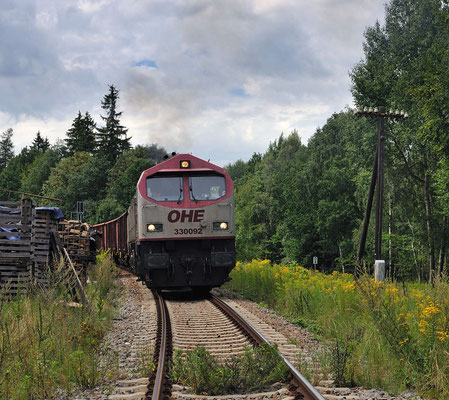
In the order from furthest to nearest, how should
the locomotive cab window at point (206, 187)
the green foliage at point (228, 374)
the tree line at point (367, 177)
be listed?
1. the tree line at point (367, 177)
2. the locomotive cab window at point (206, 187)
3. the green foliage at point (228, 374)

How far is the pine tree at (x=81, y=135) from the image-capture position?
92.8m

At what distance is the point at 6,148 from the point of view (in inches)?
5256

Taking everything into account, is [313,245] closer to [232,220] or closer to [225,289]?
[225,289]

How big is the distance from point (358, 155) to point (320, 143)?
10591mm

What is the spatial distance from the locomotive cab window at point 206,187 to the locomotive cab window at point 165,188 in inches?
12.3

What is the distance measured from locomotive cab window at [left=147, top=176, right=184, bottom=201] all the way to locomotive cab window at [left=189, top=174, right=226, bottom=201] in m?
0.31

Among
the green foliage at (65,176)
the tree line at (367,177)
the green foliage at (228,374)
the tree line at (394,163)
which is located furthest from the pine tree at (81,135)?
the green foliage at (228,374)

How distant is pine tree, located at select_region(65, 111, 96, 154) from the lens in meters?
92.8

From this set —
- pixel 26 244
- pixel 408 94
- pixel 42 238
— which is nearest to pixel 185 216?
pixel 26 244

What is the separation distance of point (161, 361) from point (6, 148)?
139174 mm

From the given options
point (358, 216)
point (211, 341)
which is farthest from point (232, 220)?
point (358, 216)

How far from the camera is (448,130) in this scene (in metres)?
25.1

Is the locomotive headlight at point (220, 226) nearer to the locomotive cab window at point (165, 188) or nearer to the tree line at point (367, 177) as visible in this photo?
the locomotive cab window at point (165, 188)

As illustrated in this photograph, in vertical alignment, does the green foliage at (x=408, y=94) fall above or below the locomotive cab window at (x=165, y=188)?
above
